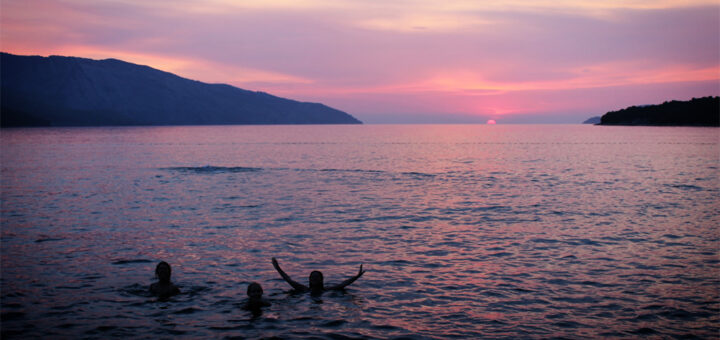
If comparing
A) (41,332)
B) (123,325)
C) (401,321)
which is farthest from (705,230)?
(41,332)

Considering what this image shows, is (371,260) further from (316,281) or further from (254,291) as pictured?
(254,291)

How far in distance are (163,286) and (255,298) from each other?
129 inches

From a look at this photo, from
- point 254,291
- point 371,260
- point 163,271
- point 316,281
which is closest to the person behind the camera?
point 254,291

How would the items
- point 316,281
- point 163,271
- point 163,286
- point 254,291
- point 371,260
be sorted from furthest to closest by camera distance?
1. point 371,260
2. point 316,281
3. point 163,286
4. point 163,271
5. point 254,291

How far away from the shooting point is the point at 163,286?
14.9 m

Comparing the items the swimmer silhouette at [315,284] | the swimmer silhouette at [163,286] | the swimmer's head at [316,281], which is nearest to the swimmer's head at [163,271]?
the swimmer silhouette at [163,286]

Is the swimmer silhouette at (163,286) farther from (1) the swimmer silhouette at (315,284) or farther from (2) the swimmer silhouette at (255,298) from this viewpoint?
(1) the swimmer silhouette at (315,284)

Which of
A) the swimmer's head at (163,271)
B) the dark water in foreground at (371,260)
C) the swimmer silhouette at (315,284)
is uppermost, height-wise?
the swimmer's head at (163,271)

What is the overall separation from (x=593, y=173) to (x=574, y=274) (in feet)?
146

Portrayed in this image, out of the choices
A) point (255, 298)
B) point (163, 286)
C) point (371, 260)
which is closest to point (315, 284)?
point (255, 298)

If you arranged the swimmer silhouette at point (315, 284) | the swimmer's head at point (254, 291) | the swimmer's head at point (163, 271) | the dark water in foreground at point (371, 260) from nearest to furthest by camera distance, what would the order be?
the dark water in foreground at point (371, 260)
the swimmer's head at point (254, 291)
the swimmer's head at point (163, 271)
the swimmer silhouette at point (315, 284)

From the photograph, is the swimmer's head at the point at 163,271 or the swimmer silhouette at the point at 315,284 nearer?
the swimmer's head at the point at 163,271

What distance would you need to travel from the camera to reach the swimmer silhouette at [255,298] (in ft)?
44.6

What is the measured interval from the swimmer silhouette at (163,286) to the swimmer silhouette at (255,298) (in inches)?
106
